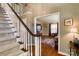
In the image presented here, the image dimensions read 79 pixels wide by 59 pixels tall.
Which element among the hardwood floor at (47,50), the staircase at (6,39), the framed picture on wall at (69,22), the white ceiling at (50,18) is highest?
the white ceiling at (50,18)

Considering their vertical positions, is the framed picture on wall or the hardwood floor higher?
the framed picture on wall

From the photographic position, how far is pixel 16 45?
2518mm

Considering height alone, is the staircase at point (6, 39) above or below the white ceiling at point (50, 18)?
below

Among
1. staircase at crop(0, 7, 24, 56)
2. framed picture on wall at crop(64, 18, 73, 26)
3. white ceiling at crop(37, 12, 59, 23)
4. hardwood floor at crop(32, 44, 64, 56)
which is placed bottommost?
hardwood floor at crop(32, 44, 64, 56)

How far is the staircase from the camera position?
2482 mm

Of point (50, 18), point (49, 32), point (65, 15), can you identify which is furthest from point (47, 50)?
point (65, 15)

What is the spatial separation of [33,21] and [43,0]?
38cm

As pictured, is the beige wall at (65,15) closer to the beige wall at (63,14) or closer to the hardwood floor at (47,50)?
the beige wall at (63,14)

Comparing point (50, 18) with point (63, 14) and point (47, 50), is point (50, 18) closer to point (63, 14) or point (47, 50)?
point (63, 14)

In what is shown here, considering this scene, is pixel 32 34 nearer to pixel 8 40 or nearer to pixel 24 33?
pixel 24 33

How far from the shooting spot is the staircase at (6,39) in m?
2.48

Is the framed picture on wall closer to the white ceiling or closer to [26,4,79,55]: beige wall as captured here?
Result: [26,4,79,55]: beige wall

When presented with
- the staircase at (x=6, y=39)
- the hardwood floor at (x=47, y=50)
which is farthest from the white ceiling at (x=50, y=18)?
the staircase at (x=6, y=39)

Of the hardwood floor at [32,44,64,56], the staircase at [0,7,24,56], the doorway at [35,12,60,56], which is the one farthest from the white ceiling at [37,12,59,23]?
the staircase at [0,7,24,56]
